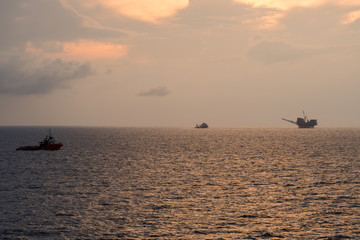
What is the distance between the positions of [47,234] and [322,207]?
3128 centimetres

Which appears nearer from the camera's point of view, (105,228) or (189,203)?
(105,228)

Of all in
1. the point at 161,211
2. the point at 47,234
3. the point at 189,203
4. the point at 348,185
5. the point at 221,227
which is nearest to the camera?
the point at 47,234

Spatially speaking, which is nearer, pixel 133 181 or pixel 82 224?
pixel 82 224

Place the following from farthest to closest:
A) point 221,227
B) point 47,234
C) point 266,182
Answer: point 266,182
point 221,227
point 47,234

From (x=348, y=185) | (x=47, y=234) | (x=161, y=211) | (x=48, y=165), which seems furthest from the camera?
(x=48, y=165)

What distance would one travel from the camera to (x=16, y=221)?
3812 centimetres

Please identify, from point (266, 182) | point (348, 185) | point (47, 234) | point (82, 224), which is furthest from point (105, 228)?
point (348, 185)

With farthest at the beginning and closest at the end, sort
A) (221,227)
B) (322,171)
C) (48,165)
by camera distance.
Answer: (48,165) → (322,171) → (221,227)

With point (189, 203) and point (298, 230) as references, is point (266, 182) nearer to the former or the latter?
point (189, 203)

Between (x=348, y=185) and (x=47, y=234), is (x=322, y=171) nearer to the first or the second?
(x=348, y=185)

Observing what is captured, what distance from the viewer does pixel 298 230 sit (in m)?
35.8

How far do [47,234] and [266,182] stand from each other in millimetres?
40597

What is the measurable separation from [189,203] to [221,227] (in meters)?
10.7

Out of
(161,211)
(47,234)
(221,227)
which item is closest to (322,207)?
(221,227)
